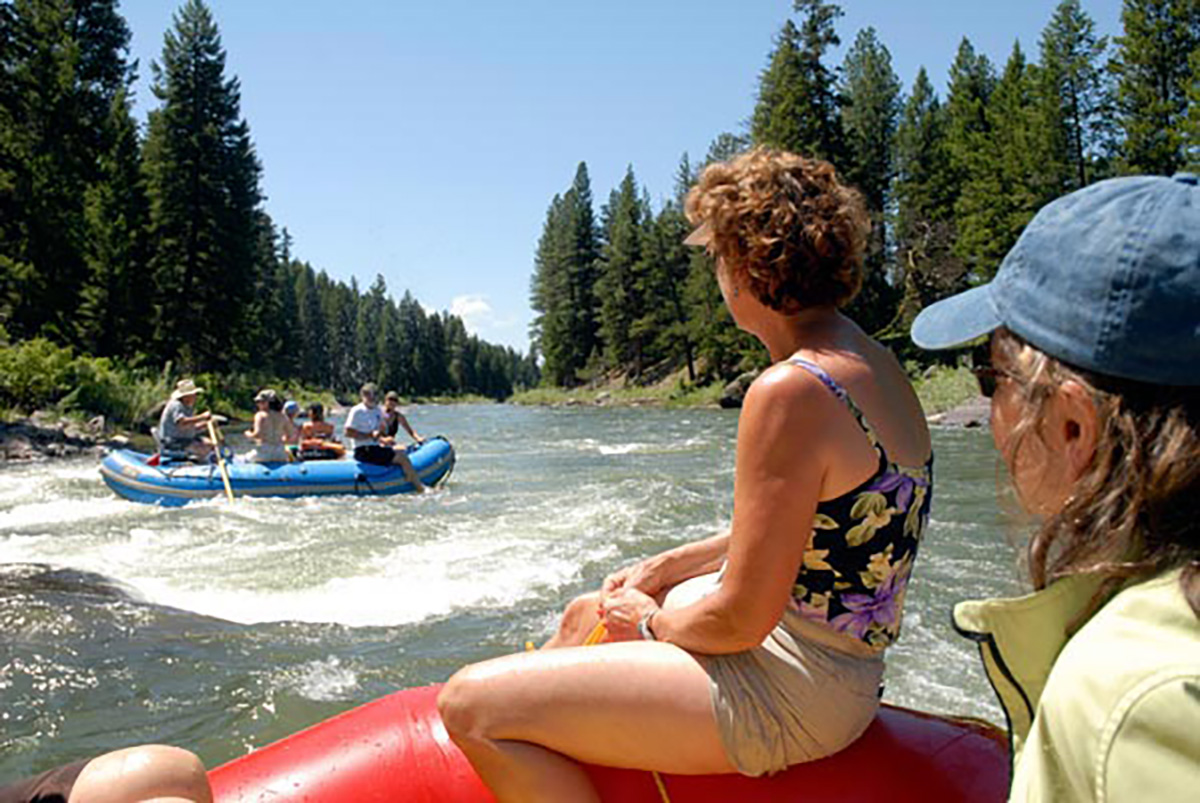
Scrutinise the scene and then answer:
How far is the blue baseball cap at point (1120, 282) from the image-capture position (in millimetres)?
1081

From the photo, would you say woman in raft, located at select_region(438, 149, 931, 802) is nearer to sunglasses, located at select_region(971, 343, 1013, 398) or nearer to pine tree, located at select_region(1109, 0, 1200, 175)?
sunglasses, located at select_region(971, 343, 1013, 398)

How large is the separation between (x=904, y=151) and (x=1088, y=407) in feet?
155

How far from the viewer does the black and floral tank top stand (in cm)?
197

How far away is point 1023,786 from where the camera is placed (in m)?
1.04

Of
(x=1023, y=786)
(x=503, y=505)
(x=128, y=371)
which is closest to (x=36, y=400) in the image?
(x=128, y=371)

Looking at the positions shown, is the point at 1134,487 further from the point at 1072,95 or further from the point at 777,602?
the point at 1072,95

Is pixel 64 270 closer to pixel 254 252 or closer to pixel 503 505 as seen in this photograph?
pixel 254 252

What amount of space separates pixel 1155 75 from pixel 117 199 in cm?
3364

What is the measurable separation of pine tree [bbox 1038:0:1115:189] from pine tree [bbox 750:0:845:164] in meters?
7.69

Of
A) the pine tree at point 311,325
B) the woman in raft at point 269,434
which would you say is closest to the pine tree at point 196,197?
the woman in raft at point 269,434

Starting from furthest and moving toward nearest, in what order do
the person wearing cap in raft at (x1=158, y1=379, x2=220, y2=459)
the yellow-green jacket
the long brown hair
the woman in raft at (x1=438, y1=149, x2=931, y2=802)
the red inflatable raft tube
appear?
the person wearing cap in raft at (x1=158, y1=379, x2=220, y2=459) → the red inflatable raft tube → the woman in raft at (x1=438, y1=149, x2=931, y2=802) → the long brown hair → the yellow-green jacket

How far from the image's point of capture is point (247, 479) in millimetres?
12273

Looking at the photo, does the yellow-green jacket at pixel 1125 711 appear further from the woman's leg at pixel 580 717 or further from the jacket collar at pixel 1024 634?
the woman's leg at pixel 580 717

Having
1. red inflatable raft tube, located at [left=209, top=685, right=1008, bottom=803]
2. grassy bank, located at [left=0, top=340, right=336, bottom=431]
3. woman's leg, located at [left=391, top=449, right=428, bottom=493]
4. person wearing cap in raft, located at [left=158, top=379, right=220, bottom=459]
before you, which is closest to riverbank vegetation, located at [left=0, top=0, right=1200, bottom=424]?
grassy bank, located at [left=0, top=340, right=336, bottom=431]
